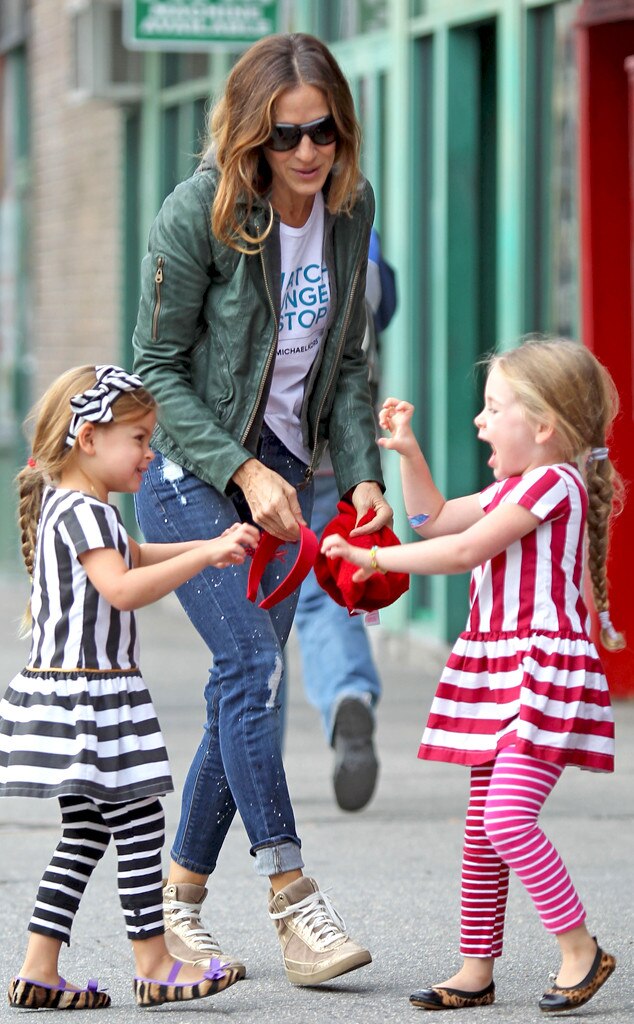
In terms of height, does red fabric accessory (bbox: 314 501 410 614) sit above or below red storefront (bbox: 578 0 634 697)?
below

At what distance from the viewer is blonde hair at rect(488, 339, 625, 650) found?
4.16 metres

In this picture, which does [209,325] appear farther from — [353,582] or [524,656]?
[524,656]

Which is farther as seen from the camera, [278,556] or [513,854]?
[278,556]

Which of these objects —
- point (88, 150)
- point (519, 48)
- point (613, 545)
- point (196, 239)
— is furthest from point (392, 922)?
point (88, 150)

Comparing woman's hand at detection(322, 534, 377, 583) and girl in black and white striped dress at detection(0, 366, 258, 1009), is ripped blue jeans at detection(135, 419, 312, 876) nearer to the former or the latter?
girl in black and white striped dress at detection(0, 366, 258, 1009)

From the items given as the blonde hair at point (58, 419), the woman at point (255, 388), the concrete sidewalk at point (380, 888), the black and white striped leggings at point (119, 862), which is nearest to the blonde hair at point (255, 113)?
the woman at point (255, 388)

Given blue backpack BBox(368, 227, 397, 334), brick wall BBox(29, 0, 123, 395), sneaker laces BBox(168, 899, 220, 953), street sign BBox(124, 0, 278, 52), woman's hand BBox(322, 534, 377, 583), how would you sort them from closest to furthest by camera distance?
woman's hand BBox(322, 534, 377, 583), sneaker laces BBox(168, 899, 220, 953), blue backpack BBox(368, 227, 397, 334), street sign BBox(124, 0, 278, 52), brick wall BBox(29, 0, 123, 395)

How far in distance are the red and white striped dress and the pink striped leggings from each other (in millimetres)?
53

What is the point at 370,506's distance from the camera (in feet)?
14.6

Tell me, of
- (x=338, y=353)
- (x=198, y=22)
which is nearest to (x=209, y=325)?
(x=338, y=353)

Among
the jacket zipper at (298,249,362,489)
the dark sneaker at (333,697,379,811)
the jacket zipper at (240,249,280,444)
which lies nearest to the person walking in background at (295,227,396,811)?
the dark sneaker at (333,697,379,811)

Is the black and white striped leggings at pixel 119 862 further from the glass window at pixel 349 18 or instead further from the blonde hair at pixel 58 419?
the glass window at pixel 349 18

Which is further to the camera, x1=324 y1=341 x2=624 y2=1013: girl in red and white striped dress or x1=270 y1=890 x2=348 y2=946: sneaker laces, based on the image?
x1=270 y1=890 x2=348 y2=946: sneaker laces

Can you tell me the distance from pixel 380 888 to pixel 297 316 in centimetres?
175
